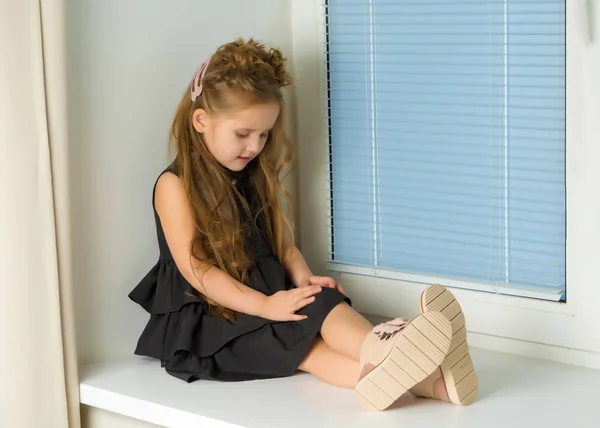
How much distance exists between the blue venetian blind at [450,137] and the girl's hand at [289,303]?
337 millimetres

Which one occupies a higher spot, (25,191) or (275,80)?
(275,80)

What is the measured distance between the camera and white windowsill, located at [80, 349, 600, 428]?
1.40 m

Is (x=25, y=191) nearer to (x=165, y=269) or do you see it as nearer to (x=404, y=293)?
(x=165, y=269)

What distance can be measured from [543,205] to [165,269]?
72 centimetres

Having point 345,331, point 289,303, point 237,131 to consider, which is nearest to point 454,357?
point 345,331

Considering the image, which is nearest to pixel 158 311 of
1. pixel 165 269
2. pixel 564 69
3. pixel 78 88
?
pixel 165 269

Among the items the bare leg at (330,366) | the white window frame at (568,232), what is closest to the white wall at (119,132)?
the white window frame at (568,232)

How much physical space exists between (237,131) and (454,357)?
22.0 inches

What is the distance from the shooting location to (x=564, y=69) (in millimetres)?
1580

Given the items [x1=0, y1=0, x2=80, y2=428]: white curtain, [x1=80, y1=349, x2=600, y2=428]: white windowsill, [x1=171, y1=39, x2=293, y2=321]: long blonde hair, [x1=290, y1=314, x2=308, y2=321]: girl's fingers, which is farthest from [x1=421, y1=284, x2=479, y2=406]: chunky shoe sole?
[x1=0, y1=0, x2=80, y2=428]: white curtain

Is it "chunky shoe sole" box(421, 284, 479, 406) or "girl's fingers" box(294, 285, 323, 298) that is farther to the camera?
"girl's fingers" box(294, 285, 323, 298)

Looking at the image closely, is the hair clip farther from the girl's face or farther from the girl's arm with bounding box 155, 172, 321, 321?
the girl's arm with bounding box 155, 172, 321, 321

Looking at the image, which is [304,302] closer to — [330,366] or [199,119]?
[330,366]

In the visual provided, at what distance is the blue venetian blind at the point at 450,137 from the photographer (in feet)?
5.35
